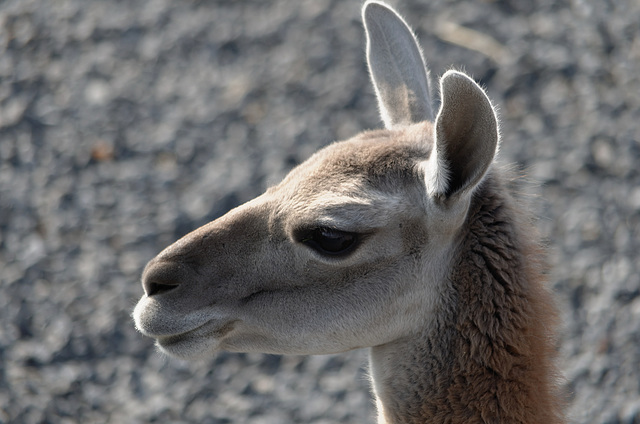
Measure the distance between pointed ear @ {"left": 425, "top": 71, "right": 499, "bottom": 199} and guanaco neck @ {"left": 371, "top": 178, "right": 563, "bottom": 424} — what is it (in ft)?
1.10

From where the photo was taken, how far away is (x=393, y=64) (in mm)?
4094

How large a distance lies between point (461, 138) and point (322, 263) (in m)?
0.79

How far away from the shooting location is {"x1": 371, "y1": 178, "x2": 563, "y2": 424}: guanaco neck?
3.23m

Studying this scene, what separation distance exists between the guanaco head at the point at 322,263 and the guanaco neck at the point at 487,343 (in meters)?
0.09

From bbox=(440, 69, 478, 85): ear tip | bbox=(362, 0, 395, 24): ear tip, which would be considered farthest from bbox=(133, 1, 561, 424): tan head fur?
bbox=(362, 0, 395, 24): ear tip

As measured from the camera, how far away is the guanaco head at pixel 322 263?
3213mm

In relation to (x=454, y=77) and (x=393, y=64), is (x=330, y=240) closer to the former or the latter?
(x=454, y=77)

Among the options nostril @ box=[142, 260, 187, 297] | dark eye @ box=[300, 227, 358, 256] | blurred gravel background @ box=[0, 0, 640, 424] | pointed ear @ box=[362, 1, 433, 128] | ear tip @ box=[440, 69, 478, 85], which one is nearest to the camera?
ear tip @ box=[440, 69, 478, 85]

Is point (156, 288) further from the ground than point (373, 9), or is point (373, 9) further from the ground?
point (373, 9)

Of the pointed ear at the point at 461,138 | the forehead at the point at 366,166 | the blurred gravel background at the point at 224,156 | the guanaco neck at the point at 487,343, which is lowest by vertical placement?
the blurred gravel background at the point at 224,156

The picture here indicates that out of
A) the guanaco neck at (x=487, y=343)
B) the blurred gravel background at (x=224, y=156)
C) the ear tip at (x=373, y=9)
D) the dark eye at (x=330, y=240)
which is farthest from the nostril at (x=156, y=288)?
the blurred gravel background at (x=224, y=156)

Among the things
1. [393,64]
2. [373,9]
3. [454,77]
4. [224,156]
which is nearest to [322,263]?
[454,77]

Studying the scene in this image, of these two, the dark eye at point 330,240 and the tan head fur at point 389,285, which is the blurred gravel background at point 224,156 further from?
the dark eye at point 330,240

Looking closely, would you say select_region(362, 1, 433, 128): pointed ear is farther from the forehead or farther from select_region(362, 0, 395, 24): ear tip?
the forehead
